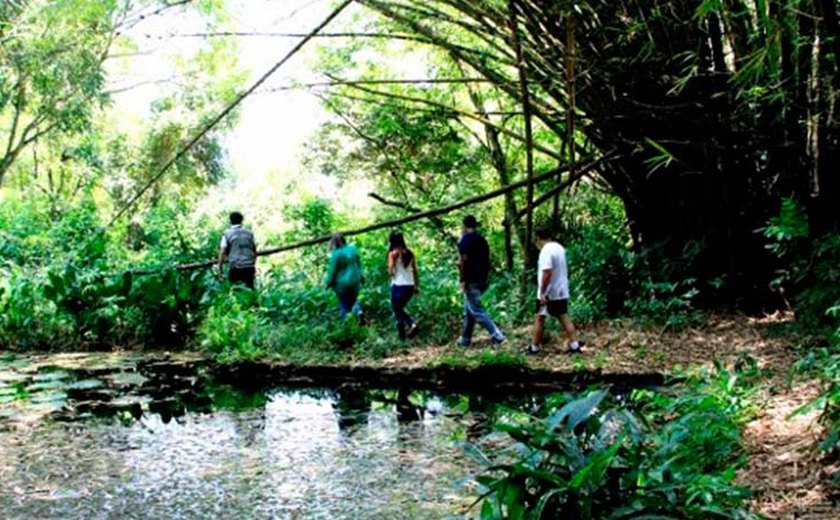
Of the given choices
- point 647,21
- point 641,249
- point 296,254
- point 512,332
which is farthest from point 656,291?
point 296,254

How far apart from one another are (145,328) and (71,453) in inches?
202

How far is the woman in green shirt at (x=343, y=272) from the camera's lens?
971 centimetres

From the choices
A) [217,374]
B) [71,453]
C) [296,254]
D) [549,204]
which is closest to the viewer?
[71,453]

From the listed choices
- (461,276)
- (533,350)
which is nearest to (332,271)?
(461,276)

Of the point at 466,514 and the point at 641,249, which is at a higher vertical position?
the point at 641,249

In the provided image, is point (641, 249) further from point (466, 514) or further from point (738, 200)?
point (466, 514)

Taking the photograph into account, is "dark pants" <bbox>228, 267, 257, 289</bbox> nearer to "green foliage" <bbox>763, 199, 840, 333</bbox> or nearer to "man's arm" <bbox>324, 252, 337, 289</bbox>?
"man's arm" <bbox>324, 252, 337, 289</bbox>

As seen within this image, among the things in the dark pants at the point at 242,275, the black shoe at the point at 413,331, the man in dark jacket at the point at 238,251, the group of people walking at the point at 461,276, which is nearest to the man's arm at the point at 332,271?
the group of people walking at the point at 461,276

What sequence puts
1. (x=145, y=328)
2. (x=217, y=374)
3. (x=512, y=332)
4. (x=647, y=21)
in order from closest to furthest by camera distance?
(x=647, y=21) → (x=217, y=374) → (x=512, y=332) → (x=145, y=328)

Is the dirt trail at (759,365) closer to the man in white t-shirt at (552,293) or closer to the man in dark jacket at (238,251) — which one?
the man in white t-shirt at (552,293)

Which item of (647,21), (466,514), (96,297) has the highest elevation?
(647,21)

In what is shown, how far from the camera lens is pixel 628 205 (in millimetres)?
9586

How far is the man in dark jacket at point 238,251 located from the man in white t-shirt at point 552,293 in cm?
418

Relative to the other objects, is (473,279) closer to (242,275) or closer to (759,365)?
(759,365)
